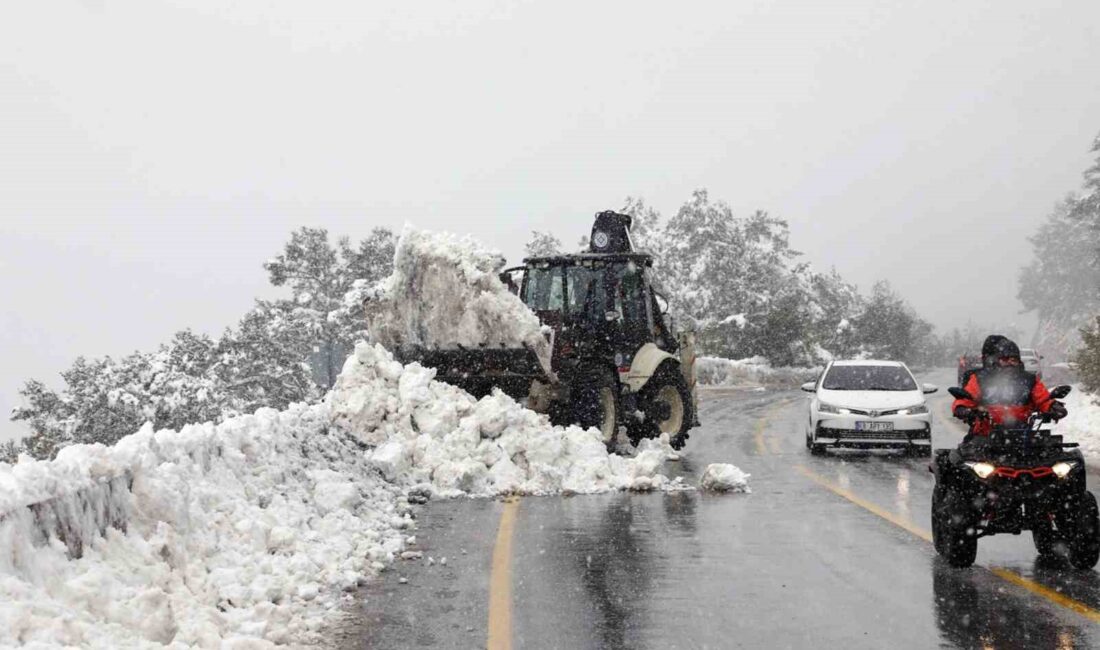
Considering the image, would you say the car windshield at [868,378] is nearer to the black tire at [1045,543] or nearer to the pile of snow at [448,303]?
the pile of snow at [448,303]

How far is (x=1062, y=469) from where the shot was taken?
7.93 meters

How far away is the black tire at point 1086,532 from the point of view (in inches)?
315

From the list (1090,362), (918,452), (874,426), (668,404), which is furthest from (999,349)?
(1090,362)

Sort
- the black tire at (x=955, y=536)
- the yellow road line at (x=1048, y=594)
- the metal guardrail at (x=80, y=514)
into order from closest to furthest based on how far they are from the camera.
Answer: the metal guardrail at (x=80, y=514) < the yellow road line at (x=1048, y=594) < the black tire at (x=955, y=536)

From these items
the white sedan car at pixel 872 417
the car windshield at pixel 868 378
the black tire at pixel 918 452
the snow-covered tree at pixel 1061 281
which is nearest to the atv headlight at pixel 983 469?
the white sedan car at pixel 872 417

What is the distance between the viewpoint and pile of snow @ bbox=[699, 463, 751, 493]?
12.9m

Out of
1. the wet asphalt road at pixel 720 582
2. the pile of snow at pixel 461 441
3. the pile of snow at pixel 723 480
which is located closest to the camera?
the wet asphalt road at pixel 720 582

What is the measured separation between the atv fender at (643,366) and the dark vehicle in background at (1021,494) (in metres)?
8.85

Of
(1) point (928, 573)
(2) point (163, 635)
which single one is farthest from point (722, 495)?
(2) point (163, 635)

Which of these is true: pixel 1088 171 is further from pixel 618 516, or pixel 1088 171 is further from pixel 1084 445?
pixel 618 516

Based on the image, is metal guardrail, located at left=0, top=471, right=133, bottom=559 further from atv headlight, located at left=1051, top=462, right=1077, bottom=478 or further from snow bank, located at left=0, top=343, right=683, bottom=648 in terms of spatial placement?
atv headlight, located at left=1051, top=462, right=1077, bottom=478

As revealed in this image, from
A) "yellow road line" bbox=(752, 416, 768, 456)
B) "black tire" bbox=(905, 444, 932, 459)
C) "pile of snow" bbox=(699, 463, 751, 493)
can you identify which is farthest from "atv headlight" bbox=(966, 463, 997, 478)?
"yellow road line" bbox=(752, 416, 768, 456)

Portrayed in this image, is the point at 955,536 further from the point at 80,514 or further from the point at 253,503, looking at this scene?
the point at 80,514

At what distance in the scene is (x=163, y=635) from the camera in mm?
5715
